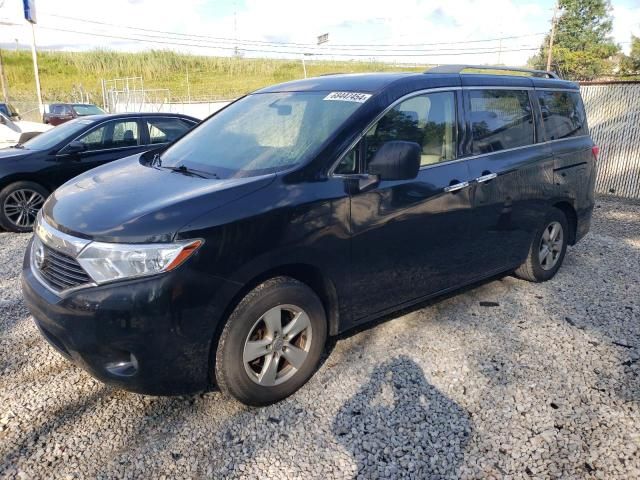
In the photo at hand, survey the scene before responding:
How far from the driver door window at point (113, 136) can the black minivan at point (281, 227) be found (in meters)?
3.85

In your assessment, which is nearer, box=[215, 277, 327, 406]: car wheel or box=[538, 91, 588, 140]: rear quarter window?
box=[215, 277, 327, 406]: car wheel

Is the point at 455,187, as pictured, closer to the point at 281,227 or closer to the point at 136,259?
the point at 281,227

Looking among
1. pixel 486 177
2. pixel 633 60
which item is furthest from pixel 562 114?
pixel 633 60

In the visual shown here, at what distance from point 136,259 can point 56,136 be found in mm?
5732

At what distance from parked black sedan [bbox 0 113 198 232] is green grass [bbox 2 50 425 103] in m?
39.1

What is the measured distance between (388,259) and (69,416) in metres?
2.09

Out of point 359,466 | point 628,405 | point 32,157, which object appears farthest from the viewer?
point 32,157

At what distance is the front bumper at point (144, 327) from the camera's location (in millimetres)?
2375

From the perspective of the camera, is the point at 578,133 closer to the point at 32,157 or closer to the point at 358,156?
the point at 358,156

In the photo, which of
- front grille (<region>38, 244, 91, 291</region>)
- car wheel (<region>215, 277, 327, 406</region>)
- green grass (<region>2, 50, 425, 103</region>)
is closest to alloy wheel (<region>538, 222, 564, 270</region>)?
car wheel (<region>215, 277, 327, 406</region>)

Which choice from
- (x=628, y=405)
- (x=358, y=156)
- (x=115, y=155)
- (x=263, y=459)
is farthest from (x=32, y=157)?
(x=628, y=405)

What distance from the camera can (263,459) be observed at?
253cm

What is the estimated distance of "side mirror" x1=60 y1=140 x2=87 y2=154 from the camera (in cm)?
688

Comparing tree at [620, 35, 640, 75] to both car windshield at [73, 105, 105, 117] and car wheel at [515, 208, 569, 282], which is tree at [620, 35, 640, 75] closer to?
car windshield at [73, 105, 105, 117]
